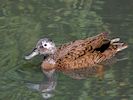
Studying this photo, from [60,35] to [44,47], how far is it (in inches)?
39.5

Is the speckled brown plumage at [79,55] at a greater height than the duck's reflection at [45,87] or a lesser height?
greater

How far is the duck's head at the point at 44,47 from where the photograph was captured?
12297 mm

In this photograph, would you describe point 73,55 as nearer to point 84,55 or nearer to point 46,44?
point 84,55

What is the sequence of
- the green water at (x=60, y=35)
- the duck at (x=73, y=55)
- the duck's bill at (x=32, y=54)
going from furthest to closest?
the duck at (x=73, y=55), the duck's bill at (x=32, y=54), the green water at (x=60, y=35)

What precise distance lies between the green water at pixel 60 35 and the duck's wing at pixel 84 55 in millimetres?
453

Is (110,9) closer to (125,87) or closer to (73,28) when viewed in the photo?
(73,28)

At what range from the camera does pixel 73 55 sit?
40.5 feet

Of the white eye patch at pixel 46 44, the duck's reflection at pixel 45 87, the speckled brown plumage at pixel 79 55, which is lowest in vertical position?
the duck's reflection at pixel 45 87

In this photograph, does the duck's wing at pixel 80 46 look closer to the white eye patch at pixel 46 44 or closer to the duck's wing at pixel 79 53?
the duck's wing at pixel 79 53

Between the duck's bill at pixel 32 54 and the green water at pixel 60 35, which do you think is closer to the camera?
the green water at pixel 60 35

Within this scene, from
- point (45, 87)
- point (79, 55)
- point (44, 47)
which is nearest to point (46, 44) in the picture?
point (44, 47)

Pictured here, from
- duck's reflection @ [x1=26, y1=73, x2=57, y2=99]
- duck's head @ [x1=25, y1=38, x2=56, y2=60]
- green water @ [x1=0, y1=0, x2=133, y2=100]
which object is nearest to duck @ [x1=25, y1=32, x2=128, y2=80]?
duck's head @ [x1=25, y1=38, x2=56, y2=60]

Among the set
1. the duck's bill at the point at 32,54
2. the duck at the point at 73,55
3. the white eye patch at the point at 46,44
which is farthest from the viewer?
the white eye patch at the point at 46,44

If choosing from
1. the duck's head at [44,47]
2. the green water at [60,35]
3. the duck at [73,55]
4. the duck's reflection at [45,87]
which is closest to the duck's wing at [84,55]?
the duck at [73,55]
